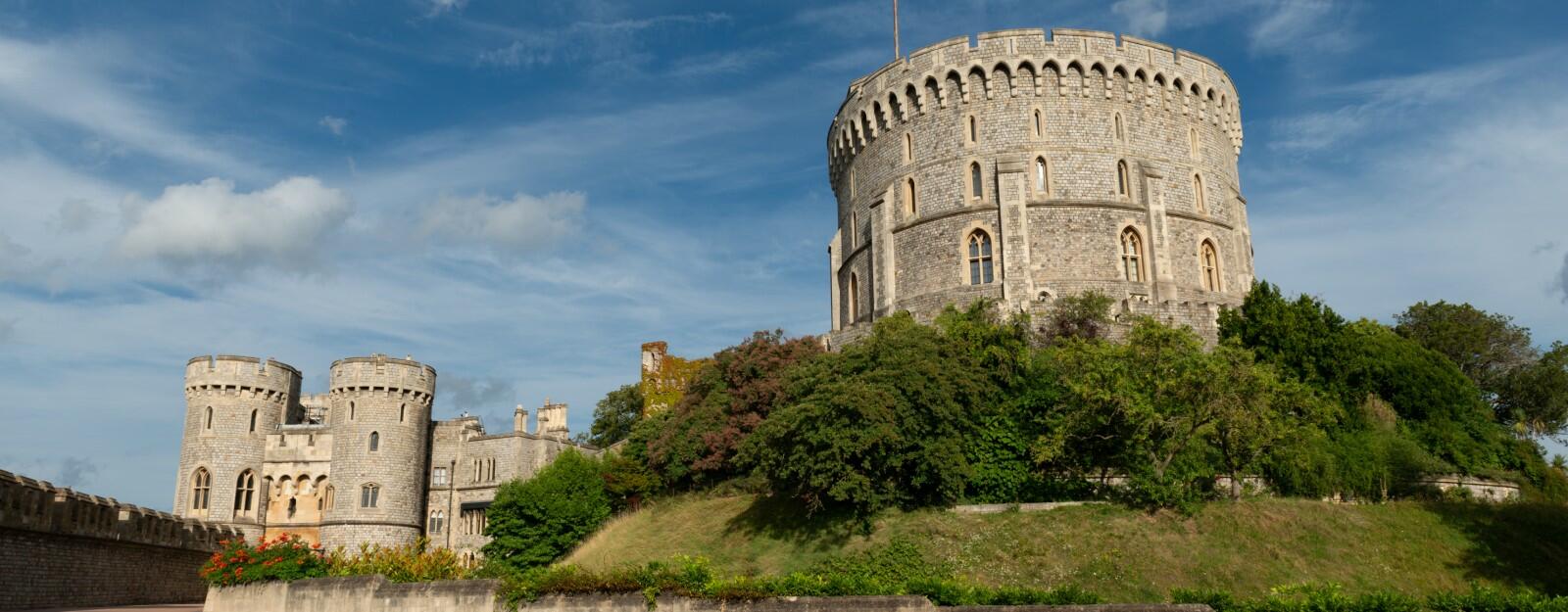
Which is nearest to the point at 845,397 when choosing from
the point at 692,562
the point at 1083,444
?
the point at 1083,444

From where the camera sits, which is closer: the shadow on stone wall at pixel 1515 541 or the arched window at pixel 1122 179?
the shadow on stone wall at pixel 1515 541

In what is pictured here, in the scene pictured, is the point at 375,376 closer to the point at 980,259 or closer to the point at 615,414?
the point at 615,414

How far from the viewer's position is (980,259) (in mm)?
42375

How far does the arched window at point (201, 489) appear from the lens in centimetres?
5084

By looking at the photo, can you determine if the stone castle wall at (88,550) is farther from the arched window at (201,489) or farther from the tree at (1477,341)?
the tree at (1477,341)

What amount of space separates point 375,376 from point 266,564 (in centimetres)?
2912

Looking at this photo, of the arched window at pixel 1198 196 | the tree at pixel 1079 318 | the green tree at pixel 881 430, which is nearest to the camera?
the green tree at pixel 881 430

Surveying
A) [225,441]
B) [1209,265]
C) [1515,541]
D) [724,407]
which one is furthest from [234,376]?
[1515,541]

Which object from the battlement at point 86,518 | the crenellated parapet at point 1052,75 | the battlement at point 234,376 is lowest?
the battlement at point 86,518

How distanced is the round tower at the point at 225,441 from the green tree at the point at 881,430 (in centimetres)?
3184

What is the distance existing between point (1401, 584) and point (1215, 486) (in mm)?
6527

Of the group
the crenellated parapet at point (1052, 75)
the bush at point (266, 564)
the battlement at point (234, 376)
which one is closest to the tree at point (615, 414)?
the battlement at point (234, 376)

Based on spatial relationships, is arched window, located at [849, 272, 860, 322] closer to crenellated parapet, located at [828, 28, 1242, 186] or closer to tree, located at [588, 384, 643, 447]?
crenellated parapet, located at [828, 28, 1242, 186]

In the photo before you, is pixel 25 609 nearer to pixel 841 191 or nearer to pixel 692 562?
pixel 692 562
